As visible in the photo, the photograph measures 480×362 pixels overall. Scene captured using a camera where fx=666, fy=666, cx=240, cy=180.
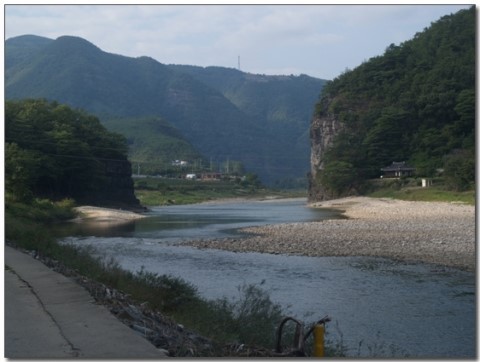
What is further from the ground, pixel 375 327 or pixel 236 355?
pixel 236 355

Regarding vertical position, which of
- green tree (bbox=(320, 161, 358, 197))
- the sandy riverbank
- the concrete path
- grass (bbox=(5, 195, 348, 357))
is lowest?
the sandy riverbank

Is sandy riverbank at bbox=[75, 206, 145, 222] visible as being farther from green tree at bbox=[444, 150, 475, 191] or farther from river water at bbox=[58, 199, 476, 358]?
green tree at bbox=[444, 150, 475, 191]

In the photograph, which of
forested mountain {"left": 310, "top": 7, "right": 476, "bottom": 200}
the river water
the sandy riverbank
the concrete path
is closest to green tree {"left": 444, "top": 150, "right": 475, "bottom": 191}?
forested mountain {"left": 310, "top": 7, "right": 476, "bottom": 200}

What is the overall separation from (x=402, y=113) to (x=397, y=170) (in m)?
8.31

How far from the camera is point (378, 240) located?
2920cm

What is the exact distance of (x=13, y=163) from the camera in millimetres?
50844

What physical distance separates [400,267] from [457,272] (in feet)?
7.05

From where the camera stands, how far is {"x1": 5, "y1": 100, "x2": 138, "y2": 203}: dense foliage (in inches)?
2495

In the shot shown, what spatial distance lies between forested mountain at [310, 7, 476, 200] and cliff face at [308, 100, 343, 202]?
0.50ft

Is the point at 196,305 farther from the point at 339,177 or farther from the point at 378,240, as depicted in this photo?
the point at 339,177

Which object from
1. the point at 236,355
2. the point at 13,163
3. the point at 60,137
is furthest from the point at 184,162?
the point at 236,355

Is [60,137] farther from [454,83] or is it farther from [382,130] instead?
[454,83]

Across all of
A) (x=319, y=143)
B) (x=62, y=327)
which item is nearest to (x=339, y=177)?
(x=319, y=143)

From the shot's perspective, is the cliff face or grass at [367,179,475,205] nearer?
grass at [367,179,475,205]
